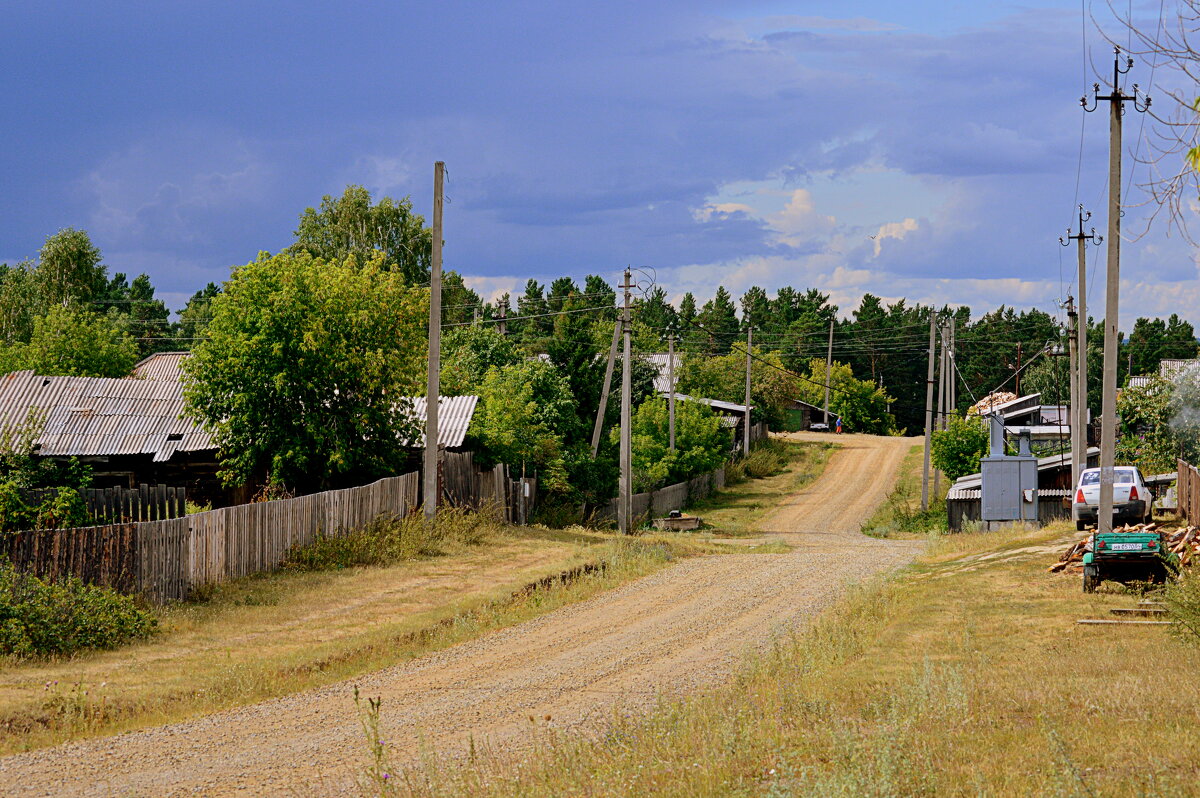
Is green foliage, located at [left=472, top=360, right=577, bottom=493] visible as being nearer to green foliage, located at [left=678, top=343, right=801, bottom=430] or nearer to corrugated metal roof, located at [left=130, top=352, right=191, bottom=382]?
corrugated metal roof, located at [left=130, top=352, right=191, bottom=382]

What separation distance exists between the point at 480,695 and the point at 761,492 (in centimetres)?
5199

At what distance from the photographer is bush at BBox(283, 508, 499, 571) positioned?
2192cm

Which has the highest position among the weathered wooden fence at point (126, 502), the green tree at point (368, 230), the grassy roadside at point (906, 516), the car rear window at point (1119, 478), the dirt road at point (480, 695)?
the green tree at point (368, 230)

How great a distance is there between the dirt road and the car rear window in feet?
25.3

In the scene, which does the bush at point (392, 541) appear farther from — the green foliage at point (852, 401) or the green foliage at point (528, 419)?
the green foliage at point (852, 401)

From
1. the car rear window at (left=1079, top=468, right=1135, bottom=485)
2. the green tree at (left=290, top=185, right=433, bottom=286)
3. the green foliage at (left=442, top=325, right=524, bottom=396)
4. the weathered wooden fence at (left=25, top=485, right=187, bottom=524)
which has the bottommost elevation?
the weathered wooden fence at (left=25, top=485, right=187, bottom=524)

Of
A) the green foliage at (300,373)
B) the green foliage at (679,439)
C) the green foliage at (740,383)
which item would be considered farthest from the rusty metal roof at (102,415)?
the green foliage at (740,383)

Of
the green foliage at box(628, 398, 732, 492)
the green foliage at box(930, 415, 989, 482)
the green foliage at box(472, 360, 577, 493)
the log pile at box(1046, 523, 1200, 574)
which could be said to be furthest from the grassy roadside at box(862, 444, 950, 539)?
the log pile at box(1046, 523, 1200, 574)

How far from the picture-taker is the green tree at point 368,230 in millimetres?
60906

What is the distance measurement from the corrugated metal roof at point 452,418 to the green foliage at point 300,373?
2.71 metres

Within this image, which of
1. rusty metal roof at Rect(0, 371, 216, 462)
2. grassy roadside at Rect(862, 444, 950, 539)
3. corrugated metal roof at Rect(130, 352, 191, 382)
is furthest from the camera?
grassy roadside at Rect(862, 444, 950, 539)

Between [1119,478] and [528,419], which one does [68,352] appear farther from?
[1119,478]

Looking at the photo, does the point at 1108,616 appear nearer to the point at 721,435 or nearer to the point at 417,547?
the point at 417,547

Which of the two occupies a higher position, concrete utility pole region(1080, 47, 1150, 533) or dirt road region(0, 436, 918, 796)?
concrete utility pole region(1080, 47, 1150, 533)
